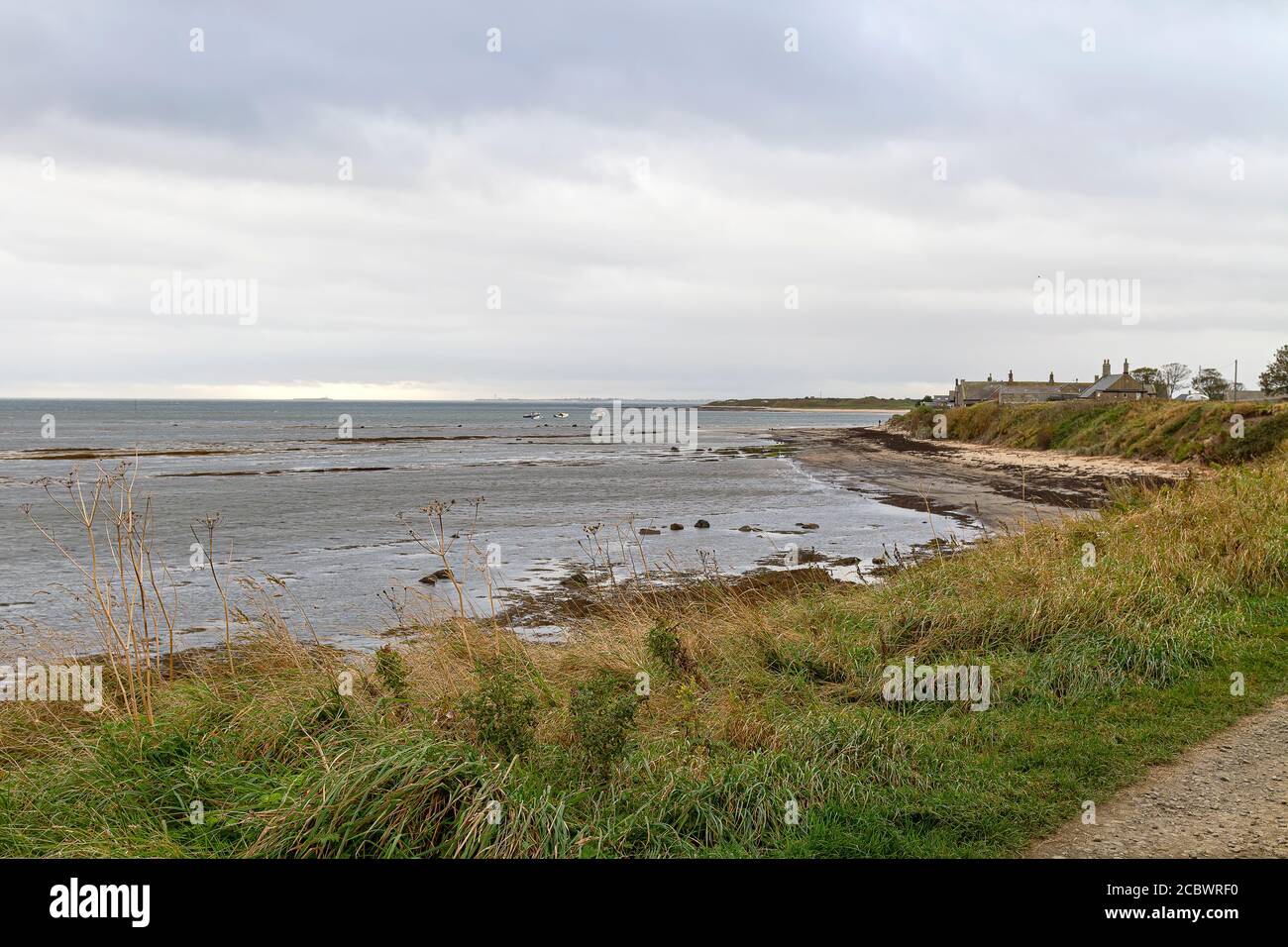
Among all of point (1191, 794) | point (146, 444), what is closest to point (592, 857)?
point (1191, 794)

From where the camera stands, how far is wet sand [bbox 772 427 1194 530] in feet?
92.7

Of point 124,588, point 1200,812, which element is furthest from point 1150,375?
point 124,588

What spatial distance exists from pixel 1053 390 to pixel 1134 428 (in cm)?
5391

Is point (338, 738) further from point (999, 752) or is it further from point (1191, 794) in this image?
point (1191, 794)

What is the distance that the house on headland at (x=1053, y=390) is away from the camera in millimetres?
81625

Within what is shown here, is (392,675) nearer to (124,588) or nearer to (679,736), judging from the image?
(124,588)

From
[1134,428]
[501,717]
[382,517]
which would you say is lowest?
[382,517]

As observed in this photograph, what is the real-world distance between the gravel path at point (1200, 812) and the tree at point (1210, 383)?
3693 inches

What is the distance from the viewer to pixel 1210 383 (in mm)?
90688

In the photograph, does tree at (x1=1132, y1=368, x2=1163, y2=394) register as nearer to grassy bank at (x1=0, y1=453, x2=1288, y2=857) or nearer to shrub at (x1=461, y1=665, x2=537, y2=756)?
grassy bank at (x1=0, y1=453, x2=1288, y2=857)

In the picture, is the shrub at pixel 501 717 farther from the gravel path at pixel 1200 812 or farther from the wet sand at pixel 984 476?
the wet sand at pixel 984 476

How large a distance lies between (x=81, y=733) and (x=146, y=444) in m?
80.9

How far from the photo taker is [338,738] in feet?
19.6
